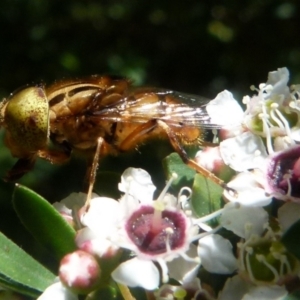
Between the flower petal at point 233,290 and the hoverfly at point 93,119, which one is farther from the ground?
the hoverfly at point 93,119

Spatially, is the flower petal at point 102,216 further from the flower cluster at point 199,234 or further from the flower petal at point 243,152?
the flower petal at point 243,152

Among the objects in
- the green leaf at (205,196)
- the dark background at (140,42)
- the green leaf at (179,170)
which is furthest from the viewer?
the dark background at (140,42)

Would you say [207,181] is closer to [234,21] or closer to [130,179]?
[130,179]

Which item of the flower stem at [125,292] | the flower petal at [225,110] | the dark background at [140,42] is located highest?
the flower petal at [225,110]

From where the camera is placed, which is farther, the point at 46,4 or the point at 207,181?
the point at 46,4

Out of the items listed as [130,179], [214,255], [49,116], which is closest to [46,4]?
[49,116]

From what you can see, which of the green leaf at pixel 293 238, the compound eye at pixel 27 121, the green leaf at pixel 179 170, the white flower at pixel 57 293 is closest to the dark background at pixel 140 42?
the compound eye at pixel 27 121

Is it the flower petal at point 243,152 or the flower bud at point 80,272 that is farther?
the flower petal at point 243,152
